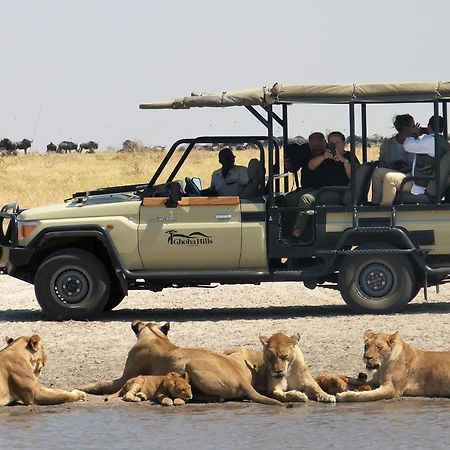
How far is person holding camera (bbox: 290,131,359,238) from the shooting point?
14.8 metres

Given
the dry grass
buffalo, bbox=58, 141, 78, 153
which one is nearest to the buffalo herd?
buffalo, bbox=58, 141, 78, 153

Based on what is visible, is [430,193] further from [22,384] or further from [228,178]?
[22,384]

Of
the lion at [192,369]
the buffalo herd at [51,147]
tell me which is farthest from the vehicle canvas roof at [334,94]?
the buffalo herd at [51,147]

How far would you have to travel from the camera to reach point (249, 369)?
1051cm

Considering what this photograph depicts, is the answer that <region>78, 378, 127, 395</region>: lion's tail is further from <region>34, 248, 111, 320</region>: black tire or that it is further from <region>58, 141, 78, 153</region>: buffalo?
<region>58, 141, 78, 153</region>: buffalo

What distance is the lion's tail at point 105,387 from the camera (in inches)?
426

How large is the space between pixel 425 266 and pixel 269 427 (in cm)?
544

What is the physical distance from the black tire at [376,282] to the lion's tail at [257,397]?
462 cm

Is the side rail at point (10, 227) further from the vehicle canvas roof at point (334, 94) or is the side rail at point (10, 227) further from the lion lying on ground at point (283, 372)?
the lion lying on ground at point (283, 372)

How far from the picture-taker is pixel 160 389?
10414 mm

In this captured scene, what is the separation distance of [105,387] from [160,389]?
588 mm

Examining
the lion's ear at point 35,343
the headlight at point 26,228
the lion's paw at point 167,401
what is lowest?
the lion's paw at point 167,401

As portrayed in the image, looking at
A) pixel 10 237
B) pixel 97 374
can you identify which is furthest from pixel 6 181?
pixel 97 374

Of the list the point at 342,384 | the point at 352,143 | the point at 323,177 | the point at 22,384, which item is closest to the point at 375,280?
the point at 323,177
